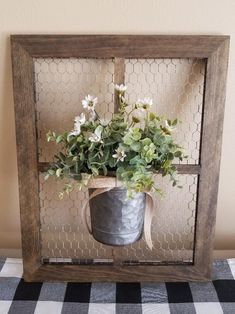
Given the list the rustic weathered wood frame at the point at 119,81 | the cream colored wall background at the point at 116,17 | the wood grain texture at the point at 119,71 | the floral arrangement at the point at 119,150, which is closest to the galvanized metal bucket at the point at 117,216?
the floral arrangement at the point at 119,150

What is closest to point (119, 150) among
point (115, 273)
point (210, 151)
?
point (210, 151)

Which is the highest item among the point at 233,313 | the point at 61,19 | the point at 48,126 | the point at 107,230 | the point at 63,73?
the point at 61,19

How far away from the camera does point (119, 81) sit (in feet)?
2.88

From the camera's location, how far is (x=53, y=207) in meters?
1.03

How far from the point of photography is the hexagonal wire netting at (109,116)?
0.92 meters

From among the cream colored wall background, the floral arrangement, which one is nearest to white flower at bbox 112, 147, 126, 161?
the floral arrangement

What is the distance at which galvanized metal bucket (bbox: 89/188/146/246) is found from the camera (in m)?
0.81

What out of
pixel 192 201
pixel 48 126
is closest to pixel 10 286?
pixel 48 126

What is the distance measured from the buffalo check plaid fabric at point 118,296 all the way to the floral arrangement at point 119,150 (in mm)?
299

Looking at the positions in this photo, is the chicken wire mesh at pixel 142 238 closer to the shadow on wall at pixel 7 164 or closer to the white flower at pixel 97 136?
the shadow on wall at pixel 7 164

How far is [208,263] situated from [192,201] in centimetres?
17

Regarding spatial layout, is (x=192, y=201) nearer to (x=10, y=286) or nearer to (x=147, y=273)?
(x=147, y=273)

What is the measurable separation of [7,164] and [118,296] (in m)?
0.47

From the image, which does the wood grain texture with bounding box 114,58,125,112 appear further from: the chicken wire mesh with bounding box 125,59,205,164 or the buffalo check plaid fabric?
Answer: the buffalo check plaid fabric
